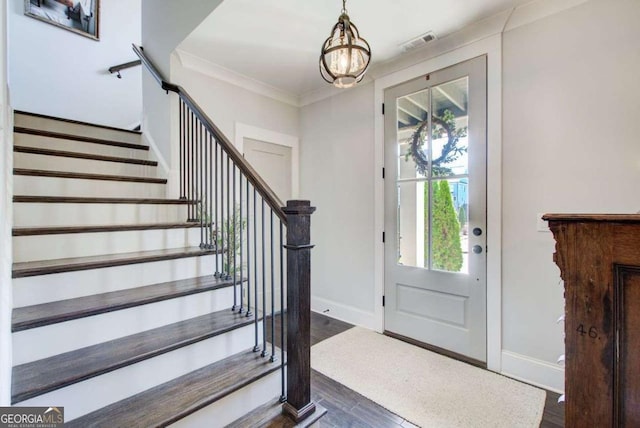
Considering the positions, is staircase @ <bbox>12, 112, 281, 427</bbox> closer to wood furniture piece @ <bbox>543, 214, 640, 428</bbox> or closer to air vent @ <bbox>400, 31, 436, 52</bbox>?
wood furniture piece @ <bbox>543, 214, 640, 428</bbox>

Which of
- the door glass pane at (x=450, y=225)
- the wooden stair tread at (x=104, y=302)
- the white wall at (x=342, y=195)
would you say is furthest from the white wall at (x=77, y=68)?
the door glass pane at (x=450, y=225)

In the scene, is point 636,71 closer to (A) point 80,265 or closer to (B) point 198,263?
(B) point 198,263

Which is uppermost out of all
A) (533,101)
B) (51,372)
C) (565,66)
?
(565,66)

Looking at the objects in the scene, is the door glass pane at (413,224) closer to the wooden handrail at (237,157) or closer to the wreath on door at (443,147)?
the wreath on door at (443,147)

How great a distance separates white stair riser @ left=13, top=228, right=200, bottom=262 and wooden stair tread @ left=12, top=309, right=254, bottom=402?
63 cm

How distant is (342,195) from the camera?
3172 mm

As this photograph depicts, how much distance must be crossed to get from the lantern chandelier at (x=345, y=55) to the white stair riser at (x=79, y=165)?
197 centimetres

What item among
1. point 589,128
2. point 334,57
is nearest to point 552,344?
point 589,128

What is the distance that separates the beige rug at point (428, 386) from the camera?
169cm

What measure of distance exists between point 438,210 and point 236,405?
2000 mm

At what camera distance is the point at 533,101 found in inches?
78.8

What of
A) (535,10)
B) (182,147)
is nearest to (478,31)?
(535,10)

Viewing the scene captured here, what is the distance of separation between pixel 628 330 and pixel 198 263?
196 cm

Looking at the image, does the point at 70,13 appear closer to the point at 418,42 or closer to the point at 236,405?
the point at 418,42
